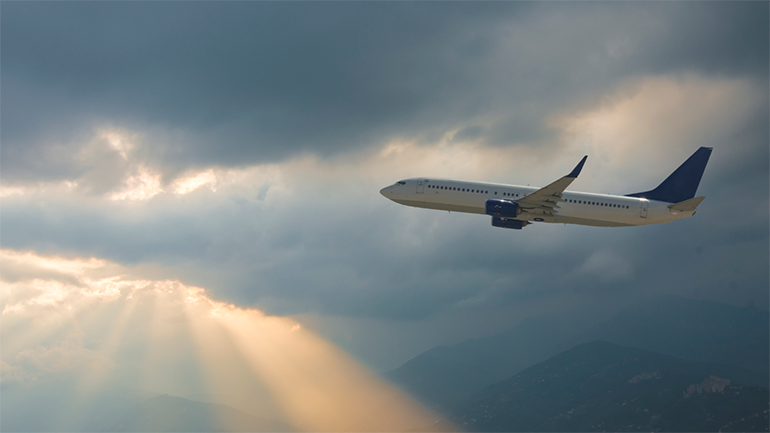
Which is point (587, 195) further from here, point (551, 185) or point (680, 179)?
point (680, 179)

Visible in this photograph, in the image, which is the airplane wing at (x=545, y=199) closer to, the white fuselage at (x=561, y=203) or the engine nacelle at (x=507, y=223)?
the white fuselage at (x=561, y=203)

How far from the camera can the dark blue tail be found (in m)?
72.6

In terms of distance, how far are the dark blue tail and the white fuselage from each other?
468 centimetres

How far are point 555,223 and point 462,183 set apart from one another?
15.3 meters

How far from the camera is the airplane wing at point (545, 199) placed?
60419 mm

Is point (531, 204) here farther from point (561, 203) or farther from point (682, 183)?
point (682, 183)

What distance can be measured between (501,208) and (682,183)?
33604mm

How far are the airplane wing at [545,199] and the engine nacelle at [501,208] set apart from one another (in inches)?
46.4

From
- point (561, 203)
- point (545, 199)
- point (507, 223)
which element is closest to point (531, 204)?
point (545, 199)

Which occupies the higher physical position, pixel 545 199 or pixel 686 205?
pixel 545 199

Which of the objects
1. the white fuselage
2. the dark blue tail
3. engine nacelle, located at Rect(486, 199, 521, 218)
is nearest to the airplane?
the white fuselage

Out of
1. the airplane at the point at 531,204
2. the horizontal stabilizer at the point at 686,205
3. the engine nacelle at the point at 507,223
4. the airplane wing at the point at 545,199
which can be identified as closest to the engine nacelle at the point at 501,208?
the airplane at the point at 531,204

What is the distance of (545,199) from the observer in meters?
63.1

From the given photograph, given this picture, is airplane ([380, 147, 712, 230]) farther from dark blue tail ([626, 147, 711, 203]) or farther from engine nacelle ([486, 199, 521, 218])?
dark blue tail ([626, 147, 711, 203])
